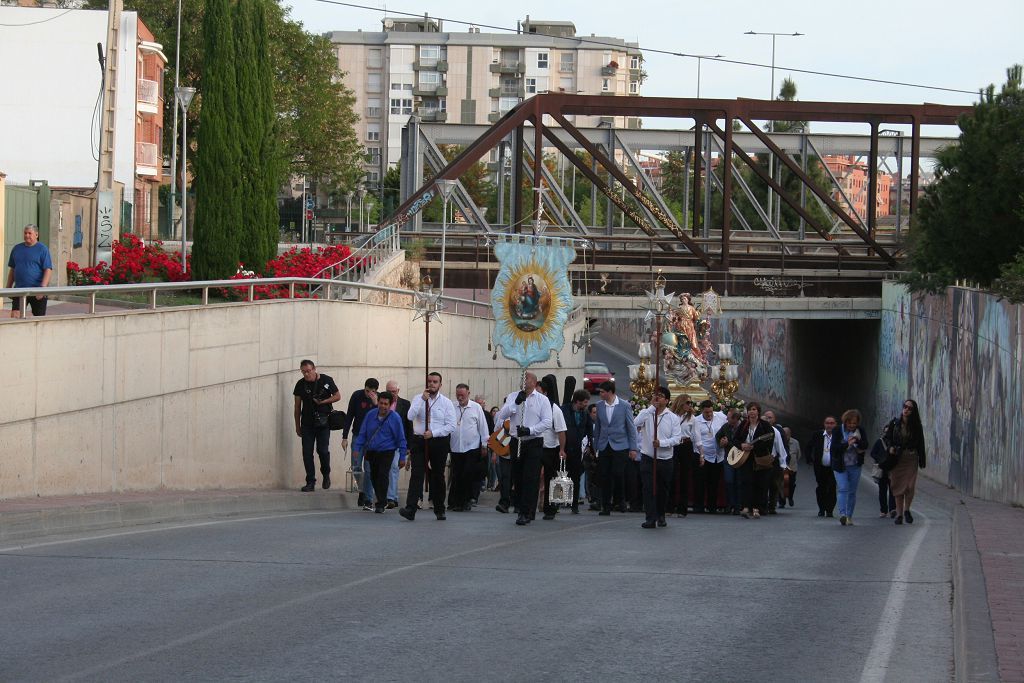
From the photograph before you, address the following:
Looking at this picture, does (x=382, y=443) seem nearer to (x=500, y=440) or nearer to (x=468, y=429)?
(x=468, y=429)

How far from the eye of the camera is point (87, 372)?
639 inches

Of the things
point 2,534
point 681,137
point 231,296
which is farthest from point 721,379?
point 2,534

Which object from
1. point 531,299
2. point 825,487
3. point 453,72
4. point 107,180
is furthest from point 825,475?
point 453,72

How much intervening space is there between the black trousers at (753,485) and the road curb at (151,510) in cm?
537

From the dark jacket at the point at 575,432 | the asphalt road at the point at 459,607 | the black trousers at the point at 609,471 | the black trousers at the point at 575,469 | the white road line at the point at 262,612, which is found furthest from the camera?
the black trousers at the point at 575,469

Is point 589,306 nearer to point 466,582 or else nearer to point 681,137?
point 681,137

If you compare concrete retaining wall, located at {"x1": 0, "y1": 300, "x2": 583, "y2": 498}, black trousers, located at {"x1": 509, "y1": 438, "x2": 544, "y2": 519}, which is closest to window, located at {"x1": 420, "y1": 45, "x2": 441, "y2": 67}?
concrete retaining wall, located at {"x1": 0, "y1": 300, "x2": 583, "y2": 498}

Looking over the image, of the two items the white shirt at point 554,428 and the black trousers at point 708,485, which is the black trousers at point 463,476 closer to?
the white shirt at point 554,428

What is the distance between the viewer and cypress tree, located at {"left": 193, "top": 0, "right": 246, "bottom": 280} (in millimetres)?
30484

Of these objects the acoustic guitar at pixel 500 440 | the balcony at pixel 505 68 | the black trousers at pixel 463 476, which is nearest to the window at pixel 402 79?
the balcony at pixel 505 68

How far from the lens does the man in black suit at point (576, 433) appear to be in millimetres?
19844

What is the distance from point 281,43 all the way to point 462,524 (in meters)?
61.6

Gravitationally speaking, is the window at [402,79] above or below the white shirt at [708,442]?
above

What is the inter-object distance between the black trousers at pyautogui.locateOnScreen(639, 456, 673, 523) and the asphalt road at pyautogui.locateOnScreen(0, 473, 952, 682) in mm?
1425
